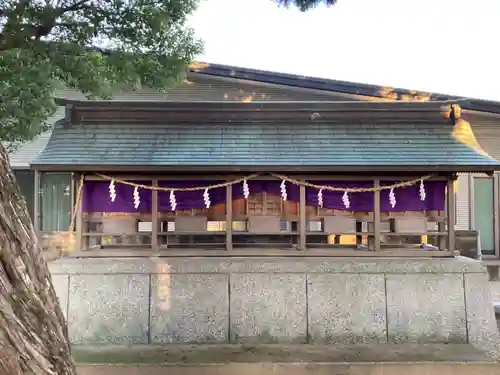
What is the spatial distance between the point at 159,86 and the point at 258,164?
11.4 feet

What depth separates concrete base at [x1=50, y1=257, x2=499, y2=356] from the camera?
720cm

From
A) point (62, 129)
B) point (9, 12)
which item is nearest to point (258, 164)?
point (62, 129)

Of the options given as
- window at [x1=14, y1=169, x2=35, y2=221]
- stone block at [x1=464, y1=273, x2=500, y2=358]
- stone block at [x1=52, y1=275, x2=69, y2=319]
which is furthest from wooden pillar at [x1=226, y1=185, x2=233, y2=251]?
window at [x1=14, y1=169, x2=35, y2=221]

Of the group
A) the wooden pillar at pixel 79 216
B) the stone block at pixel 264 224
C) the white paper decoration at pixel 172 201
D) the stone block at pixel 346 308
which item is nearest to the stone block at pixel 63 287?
the wooden pillar at pixel 79 216

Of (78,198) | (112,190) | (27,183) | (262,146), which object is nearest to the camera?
(78,198)

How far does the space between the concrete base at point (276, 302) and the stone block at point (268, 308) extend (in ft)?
0.05

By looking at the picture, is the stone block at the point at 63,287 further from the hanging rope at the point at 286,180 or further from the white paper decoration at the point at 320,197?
the white paper decoration at the point at 320,197

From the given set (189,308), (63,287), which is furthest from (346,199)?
(63,287)

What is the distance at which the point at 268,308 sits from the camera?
23.8 ft

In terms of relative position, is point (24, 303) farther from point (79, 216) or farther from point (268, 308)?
point (79, 216)

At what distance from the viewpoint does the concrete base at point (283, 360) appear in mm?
6129

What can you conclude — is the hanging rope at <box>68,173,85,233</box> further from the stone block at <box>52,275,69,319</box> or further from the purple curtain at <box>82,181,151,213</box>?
the stone block at <box>52,275,69,319</box>

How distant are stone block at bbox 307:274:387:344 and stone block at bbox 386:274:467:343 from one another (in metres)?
0.20

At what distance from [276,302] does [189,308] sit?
1.50 meters
